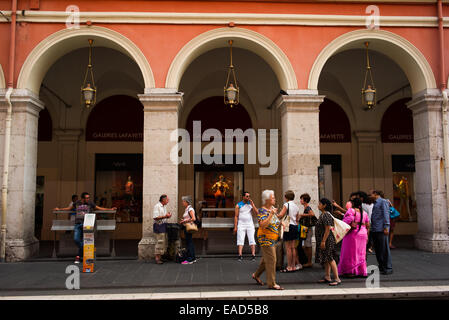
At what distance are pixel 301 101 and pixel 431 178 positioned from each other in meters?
4.11

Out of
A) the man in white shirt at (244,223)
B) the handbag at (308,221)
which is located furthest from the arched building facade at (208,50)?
the handbag at (308,221)

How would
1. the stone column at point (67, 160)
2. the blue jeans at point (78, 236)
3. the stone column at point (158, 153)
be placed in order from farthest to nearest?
the stone column at point (67, 160) → the stone column at point (158, 153) → the blue jeans at point (78, 236)

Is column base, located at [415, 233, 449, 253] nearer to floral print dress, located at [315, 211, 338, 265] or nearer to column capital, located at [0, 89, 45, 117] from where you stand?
floral print dress, located at [315, 211, 338, 265]

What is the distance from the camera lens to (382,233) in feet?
23.9

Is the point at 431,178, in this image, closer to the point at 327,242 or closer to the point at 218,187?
the point at 327,242

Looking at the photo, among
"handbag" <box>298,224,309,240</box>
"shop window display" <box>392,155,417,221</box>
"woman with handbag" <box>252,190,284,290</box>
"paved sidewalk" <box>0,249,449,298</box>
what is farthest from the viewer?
"shop window display" <box>392,155,417,221</box>

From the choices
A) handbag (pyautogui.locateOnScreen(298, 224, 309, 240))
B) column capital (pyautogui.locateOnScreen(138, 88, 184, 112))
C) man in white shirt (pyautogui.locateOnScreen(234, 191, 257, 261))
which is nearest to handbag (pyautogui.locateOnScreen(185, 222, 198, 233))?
man in white shirt (pyautogui.locateOnScreen(234, 191, 257, 261))

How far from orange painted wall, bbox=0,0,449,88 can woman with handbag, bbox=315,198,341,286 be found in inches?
166

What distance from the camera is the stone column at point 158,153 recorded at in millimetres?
9008

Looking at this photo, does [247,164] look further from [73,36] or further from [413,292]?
[413,292]

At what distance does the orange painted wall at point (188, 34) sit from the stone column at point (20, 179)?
98 cm

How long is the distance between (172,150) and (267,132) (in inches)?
218

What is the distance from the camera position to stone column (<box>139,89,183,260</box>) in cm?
901

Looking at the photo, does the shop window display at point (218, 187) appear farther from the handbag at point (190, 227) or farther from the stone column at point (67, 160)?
the handbag at point (190, 227)
